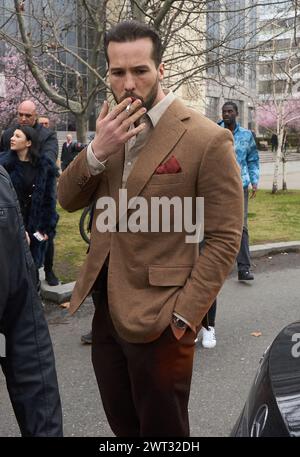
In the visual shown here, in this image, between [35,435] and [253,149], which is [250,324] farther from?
[35,435]

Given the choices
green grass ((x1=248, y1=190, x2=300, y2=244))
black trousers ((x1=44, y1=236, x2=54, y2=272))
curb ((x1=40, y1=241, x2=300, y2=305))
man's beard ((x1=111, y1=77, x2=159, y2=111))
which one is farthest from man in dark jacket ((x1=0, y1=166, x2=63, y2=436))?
green grass ((x1=248, y1=190, x2=300, y2=244))

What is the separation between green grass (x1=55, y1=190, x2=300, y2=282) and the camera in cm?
666

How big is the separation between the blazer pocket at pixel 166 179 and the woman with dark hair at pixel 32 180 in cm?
302

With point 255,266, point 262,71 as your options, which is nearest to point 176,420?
point 255,266

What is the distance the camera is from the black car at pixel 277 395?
4.74 ft

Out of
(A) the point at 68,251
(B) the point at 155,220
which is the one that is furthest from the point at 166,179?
(A) the point at 68,251

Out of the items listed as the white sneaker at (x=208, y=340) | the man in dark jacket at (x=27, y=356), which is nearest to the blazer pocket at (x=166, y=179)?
the man in dark jacket at (x=27, y=356)

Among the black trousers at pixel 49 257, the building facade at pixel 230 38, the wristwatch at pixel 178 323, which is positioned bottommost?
the black trousers at pixel 49 257

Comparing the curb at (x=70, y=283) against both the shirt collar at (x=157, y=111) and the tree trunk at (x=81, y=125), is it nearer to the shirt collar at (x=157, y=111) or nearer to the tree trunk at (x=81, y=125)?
the tree trunk at (x=81, y=125)

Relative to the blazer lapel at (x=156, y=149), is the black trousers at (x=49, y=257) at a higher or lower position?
lower

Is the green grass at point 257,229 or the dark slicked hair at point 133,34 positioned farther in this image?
the green grass at point 257,229

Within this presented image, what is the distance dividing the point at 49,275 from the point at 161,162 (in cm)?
384

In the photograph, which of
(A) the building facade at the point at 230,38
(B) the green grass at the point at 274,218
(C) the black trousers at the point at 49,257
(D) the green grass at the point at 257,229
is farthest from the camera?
(B) the green grass at the point at 274,218

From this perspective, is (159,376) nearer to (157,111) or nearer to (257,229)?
(157,111)
